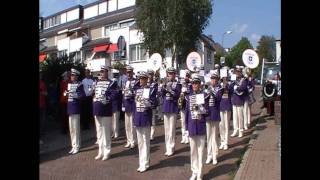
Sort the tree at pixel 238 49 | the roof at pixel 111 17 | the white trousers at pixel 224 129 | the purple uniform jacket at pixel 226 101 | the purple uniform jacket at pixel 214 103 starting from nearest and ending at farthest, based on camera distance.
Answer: the purple uniform jacket at pixel 214 103
the white trousers at pixel 224 129
the purple uniform jacket at pixel 226 101
the roof at pixel 111 17
the tree at pixel 238 49

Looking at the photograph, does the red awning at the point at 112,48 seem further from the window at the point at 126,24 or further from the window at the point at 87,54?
the window at the point at 87,54

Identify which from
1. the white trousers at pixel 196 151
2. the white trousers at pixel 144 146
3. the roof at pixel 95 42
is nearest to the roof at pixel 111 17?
the roof at pixel 95 42

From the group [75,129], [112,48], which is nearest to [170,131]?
[75,129]

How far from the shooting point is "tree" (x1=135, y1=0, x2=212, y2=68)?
119ft

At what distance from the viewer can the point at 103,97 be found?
11.6 metres

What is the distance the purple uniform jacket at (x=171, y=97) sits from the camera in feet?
41.3

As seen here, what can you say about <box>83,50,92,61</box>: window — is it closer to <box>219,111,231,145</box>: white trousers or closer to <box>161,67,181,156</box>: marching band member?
<box>219,111,231,145</box>: white trousers

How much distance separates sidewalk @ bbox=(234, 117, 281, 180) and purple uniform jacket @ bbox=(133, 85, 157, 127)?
2.29 metres

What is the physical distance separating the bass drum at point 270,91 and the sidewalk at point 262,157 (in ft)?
9.46

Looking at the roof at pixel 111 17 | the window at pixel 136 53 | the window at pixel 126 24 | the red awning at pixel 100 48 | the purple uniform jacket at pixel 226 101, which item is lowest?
the purple uniform jacket at pixel 226 101

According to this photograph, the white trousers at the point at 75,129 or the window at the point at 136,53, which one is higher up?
the window at the point at 136,53

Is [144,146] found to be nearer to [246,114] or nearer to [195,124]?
[195,124]

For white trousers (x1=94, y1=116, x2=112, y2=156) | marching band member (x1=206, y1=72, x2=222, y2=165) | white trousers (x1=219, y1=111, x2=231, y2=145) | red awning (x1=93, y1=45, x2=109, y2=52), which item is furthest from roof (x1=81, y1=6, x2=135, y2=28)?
marching band member (x1=206, y1=72, x2=222, y2=165)
